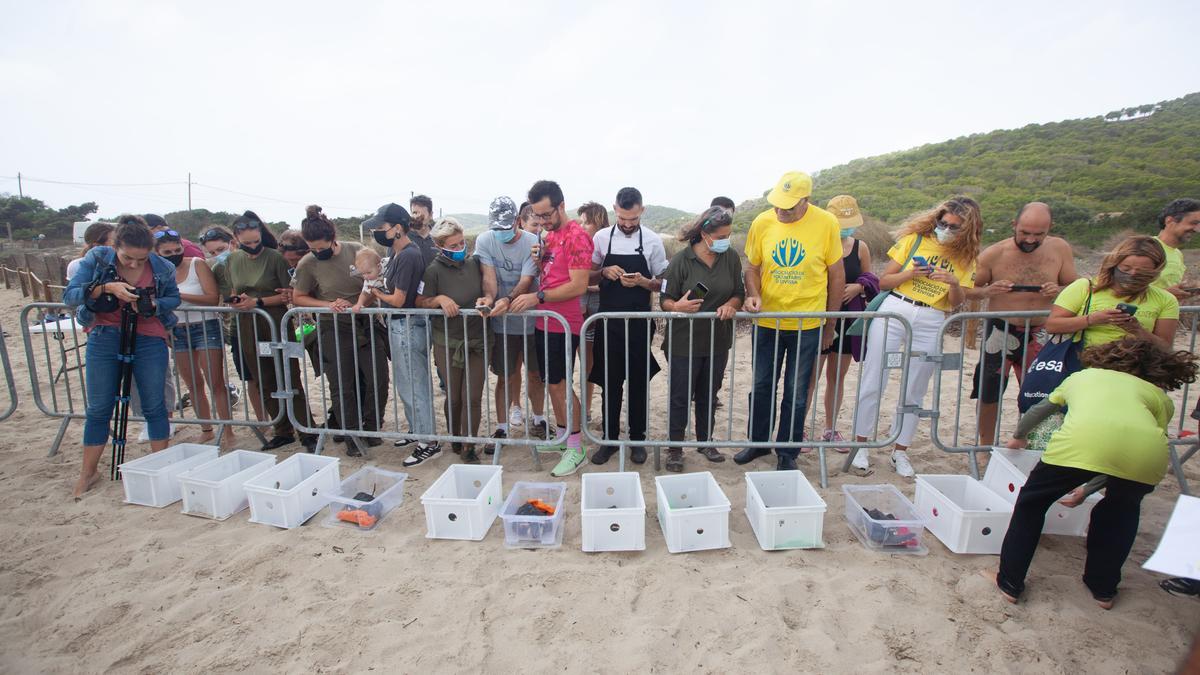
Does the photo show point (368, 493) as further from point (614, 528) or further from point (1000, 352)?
point (1000, 352)

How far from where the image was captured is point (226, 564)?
334cm

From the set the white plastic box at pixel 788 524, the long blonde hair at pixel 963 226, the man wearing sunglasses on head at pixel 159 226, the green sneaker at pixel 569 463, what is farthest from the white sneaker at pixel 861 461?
the man wearing sunglasses on head at pixel 159 226

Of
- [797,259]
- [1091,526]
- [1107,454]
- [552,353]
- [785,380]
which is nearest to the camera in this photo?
[1107,454]

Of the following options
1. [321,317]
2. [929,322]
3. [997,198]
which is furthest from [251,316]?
[997,198]

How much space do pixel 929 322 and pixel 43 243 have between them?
45945 mm

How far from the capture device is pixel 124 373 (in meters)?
4.32

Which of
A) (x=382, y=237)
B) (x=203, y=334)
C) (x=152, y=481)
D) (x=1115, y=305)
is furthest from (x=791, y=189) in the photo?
(x=203, y=334)

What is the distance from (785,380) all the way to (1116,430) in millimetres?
2110

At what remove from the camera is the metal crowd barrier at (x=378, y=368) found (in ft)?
14.9

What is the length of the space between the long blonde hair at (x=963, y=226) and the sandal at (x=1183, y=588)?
228cm

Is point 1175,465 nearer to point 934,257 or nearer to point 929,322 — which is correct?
point 929,322

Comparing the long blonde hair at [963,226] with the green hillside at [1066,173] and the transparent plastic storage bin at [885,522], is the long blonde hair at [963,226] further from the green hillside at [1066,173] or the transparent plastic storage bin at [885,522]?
the green hillside at [1066,173]

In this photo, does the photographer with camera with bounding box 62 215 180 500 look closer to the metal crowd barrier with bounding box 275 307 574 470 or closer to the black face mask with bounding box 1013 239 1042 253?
the metal crowd barrier with bounding box 275 307 574 470

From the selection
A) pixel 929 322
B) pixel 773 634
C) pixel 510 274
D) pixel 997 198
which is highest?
pixel 997 198
